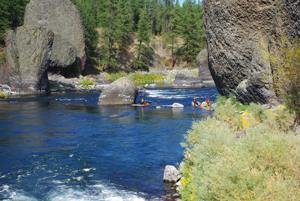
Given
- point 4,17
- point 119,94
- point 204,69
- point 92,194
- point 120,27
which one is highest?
point 4,17

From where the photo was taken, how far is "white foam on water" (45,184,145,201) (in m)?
7.15

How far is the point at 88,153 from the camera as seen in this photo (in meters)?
11.0

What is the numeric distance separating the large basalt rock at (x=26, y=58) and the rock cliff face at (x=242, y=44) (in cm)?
2274

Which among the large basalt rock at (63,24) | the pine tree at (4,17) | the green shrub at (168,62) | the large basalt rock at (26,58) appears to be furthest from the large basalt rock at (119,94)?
the green shrub at (168,62)

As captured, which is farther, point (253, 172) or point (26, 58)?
point (26, 58)

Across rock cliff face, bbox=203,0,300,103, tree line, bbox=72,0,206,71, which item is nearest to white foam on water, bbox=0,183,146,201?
rock cliff face, bbox=203,0,300,103

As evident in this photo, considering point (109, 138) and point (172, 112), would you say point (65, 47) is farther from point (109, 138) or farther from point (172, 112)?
point (109, 138)

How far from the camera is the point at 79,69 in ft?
160

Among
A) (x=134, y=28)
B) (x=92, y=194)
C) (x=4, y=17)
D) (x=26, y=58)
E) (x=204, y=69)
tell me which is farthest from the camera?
(x=134, y=28)

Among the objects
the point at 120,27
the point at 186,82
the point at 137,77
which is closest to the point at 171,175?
the point at 186,82

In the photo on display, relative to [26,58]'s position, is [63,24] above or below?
above

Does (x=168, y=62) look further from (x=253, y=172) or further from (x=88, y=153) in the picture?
(x=253, y=172)

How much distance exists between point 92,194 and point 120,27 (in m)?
58.2

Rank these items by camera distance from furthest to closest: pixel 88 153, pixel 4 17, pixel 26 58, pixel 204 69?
pixel 204 69, pixel 4 17, pixel 26 58, pixel 88 153
